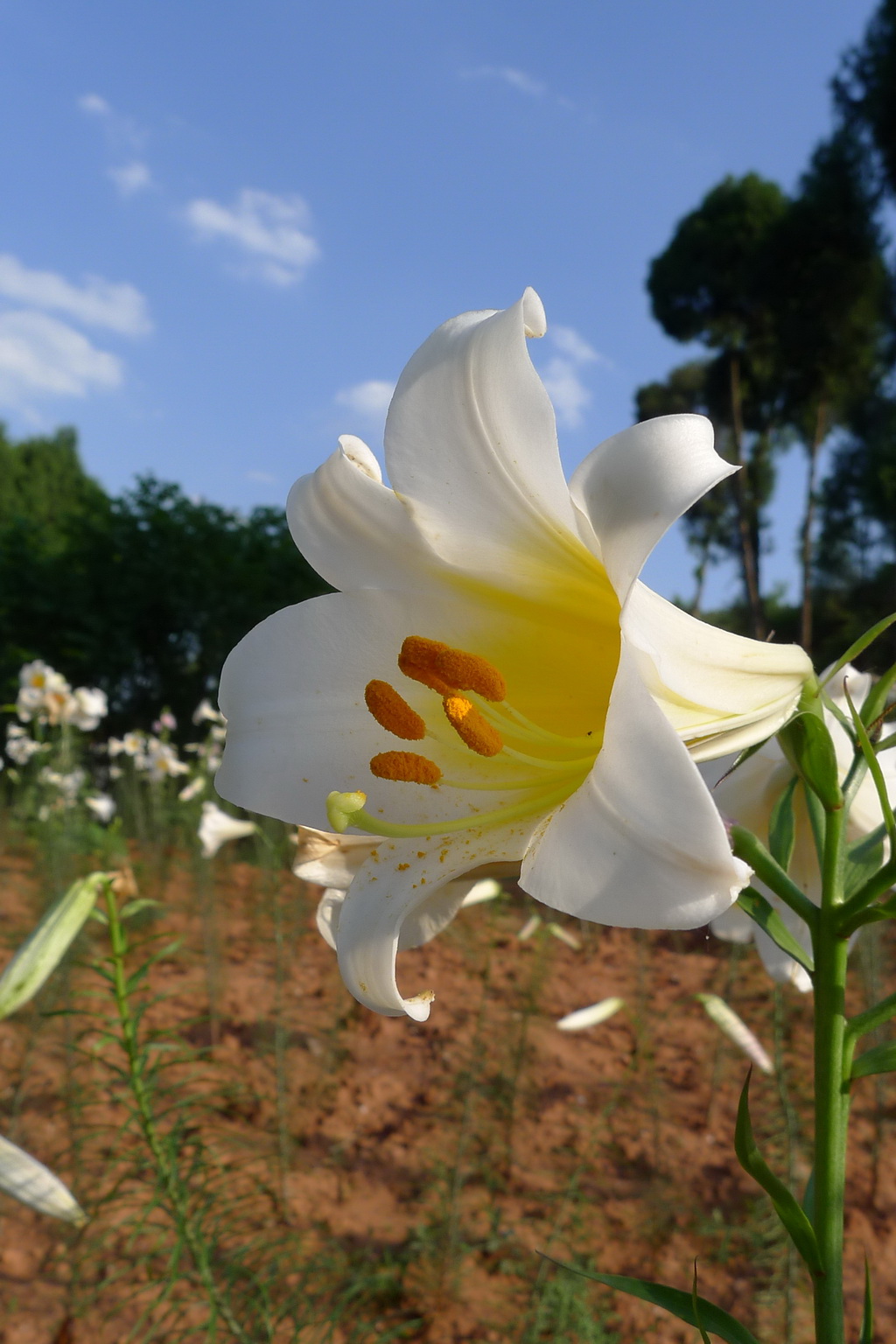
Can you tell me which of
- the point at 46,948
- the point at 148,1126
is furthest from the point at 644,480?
the point at 148,1126

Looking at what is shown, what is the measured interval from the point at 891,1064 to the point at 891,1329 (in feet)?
6.84

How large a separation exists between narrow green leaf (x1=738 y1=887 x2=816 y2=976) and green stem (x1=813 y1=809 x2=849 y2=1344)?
0.03 metres

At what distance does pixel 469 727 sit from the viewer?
0.62 meters

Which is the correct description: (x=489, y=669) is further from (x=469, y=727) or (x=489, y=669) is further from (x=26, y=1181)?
(x=26, y=1181)

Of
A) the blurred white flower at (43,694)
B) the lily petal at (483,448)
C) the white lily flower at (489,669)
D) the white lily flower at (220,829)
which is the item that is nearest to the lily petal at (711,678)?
the white lily flower at (489,669)

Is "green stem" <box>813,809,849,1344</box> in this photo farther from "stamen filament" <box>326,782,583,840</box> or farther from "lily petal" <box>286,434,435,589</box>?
"lily petal" <box>286,434,435,589</box>

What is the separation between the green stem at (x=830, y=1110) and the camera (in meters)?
0.54

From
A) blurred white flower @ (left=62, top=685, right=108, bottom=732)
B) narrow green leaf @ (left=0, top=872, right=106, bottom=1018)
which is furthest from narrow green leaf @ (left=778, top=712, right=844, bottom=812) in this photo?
blurred white flower @ (left=62, top=685, right=108, bottom=732)

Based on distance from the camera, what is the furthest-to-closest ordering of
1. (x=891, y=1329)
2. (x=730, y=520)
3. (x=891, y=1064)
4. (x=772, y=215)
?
1. (x=730, y=520)
2. (x=772, y=215)
3. (x=891, y=1329)
4. (x=891, y=1064)

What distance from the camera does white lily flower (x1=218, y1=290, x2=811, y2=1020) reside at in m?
0.45

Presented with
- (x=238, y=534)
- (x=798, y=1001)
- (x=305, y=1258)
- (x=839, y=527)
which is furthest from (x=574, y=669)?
(x=839, y=527)

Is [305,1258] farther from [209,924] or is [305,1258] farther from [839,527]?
[839,527]

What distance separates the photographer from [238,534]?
10984mm

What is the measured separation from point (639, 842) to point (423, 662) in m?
0.25
